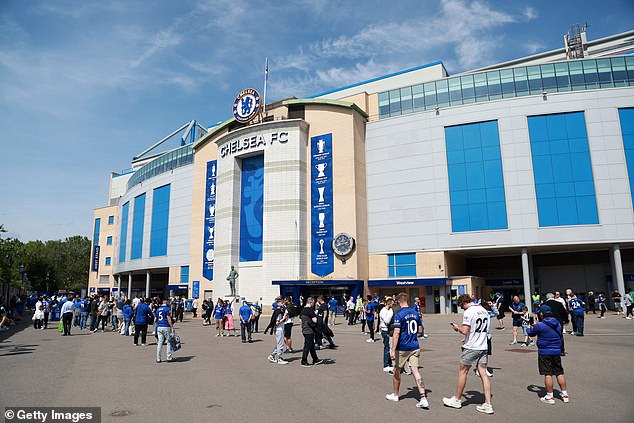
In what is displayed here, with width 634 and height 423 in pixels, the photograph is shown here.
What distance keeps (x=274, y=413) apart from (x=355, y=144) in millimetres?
35026

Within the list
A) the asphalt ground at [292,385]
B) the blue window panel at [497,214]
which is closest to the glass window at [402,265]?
the blue window panel at [497,214]

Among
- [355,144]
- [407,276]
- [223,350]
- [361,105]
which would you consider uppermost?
[361,105]

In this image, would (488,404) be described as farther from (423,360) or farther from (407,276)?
(407,276)

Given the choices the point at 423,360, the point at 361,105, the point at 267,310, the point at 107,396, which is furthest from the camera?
the point at 361,105

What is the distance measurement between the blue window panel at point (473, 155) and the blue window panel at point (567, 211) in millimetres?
7540

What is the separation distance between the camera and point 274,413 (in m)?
7.29

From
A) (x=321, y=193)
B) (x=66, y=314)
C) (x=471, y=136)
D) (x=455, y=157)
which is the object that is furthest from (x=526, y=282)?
(x=66, y=314)

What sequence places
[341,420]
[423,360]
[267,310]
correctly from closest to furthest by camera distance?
[341,420] → [423,360] → [267,310]

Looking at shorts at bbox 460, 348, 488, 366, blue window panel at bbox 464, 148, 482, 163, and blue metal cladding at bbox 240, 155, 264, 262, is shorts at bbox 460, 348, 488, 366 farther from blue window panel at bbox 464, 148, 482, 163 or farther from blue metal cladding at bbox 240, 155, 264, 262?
blue metal cladding at bbox 240, 155, 264, 262

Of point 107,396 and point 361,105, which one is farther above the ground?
point 361,105

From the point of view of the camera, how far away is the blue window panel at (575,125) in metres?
36.1

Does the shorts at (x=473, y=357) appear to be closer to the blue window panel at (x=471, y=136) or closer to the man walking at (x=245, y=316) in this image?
the man walking at (x=245, y=316)

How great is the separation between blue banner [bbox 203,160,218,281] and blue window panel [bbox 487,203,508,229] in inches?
1104

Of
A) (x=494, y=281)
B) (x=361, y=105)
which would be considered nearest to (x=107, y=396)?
(x=361, y=105)
